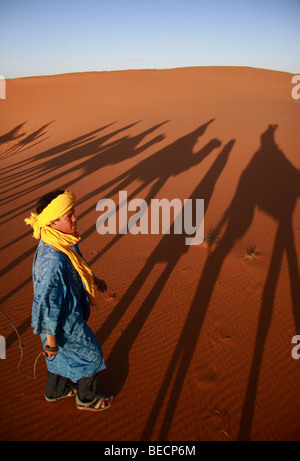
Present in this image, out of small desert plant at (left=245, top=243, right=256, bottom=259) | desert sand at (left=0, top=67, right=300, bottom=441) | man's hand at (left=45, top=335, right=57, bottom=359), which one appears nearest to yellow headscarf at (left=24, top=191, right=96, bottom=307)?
man's hand at (left=45, top=335, right=57, bottom=359)

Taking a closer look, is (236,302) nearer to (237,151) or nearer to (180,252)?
(180,252)

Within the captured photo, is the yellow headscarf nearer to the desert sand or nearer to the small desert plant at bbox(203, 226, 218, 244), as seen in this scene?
the desert sand

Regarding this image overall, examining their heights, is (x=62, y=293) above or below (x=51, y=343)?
above

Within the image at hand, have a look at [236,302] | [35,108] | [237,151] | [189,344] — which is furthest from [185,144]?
[35,108]

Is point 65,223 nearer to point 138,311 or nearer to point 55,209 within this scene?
point 55,209

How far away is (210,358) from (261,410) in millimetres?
755

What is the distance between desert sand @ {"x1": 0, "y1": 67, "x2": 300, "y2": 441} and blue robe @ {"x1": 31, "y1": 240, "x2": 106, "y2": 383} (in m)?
0.80

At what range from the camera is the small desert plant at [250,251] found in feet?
16.7

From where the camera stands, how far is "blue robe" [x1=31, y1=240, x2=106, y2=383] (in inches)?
75.4

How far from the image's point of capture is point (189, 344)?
3.45 m

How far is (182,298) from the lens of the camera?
427cm

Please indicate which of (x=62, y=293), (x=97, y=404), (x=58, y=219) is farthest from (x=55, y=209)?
(x=97, y=404)

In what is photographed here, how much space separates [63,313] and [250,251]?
4.38 meters

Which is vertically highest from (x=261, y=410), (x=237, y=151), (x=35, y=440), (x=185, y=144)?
(x=185, y=144)
